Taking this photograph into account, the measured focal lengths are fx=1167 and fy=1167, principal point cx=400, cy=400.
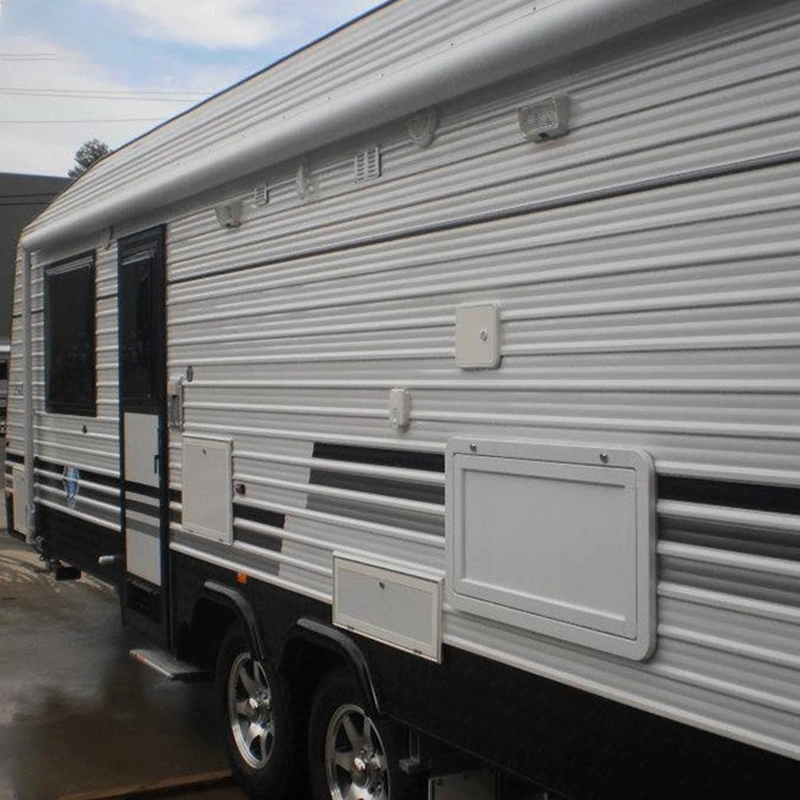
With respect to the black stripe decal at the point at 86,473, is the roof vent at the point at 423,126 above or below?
above

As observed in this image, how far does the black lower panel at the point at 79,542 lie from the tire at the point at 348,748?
2.39 meters

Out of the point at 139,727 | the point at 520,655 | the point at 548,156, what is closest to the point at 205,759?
the point at 139,727

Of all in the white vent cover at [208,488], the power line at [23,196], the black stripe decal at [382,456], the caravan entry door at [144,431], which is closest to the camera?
the black stripe decal at [382,456]

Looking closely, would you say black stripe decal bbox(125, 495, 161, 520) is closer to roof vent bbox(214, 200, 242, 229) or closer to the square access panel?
roof vent bbox(214, 200, 242, 229)

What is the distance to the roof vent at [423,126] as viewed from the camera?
146 inches

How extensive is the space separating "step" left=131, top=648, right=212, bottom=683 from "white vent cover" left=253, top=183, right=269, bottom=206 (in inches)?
88.5

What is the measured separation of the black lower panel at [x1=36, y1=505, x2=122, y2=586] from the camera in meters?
6.59

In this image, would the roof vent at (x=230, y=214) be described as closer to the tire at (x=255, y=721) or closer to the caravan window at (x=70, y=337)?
the tire at (x=255, y=721)

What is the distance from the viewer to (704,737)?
2691 mm

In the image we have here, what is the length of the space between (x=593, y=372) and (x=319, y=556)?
5.43 feet

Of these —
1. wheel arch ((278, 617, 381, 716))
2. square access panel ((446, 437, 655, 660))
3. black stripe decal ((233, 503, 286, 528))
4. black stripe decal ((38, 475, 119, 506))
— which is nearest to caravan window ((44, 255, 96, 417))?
black stripe decal ((38, 475, 119, 506))

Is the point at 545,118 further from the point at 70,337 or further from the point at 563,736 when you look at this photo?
the point at 70,337

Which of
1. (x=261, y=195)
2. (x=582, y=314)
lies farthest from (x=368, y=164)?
(x=582, y=314)

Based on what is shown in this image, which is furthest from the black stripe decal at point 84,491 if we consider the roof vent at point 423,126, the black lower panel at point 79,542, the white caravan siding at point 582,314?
the roof vent at point 423,126
